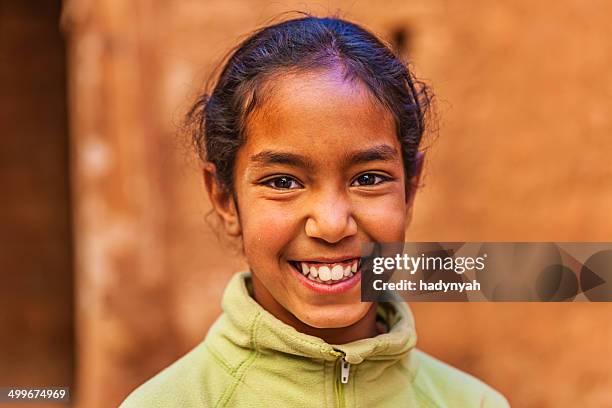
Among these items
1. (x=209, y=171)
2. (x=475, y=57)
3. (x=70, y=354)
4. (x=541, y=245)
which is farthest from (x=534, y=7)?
(x=70, y=354)

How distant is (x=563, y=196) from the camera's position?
2.53m

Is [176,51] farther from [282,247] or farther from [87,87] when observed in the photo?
[282,247]

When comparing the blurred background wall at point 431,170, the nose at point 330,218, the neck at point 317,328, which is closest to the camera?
the nose at point 330,218

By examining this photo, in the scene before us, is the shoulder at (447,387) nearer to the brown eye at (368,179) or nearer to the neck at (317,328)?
the neck at (317,328)

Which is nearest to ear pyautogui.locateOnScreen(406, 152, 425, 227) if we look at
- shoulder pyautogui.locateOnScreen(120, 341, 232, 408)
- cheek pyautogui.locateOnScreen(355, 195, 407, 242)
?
cheek pyautogui.locateOnScreen(355, 195, 407, 242)

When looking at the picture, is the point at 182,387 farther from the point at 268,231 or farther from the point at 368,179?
the point at 368,179

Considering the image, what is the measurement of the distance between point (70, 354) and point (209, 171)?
9.60 feet

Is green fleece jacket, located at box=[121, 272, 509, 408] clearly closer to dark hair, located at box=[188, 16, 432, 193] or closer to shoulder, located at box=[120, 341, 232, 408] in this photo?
shoulder, located at box=[120, 341, 232, 408]

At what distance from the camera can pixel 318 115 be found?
1056mm

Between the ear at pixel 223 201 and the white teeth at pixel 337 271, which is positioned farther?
the ear at pixel 223 201

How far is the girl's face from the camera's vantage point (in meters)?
1.05

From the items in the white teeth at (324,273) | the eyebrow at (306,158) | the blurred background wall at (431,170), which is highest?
the blurred background wall at (431,170)

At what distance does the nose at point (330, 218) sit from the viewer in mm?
1034

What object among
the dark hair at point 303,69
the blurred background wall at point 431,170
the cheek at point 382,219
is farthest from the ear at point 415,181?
the blurred background wall at point 431,170
